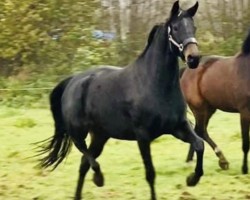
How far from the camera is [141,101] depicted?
720 cm

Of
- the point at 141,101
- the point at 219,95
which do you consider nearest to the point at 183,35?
the point at 141,101

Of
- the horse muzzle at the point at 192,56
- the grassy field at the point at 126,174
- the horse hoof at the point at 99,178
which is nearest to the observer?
the horse muzzle at the point at 192,56

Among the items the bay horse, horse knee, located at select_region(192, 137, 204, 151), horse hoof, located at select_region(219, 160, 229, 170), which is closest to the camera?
horse knee, located at select_region(192, 137, 204, 151)

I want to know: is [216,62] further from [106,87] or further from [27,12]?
[27,12]

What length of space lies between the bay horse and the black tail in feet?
7.32

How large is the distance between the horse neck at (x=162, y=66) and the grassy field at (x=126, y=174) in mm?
1278

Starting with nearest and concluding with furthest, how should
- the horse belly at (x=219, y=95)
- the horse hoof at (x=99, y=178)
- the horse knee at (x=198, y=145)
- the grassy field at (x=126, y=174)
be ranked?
the horse knee at (x=198, y=145), the horse hoof at (x=99, y=178), the grassy field at (x=126, y=174), the horse belly at (x=219, y=95)

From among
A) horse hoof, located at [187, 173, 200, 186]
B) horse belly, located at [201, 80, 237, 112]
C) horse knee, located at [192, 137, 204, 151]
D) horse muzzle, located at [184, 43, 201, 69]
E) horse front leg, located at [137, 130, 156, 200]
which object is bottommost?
horse belly, located at [201, 80, 237, 112]

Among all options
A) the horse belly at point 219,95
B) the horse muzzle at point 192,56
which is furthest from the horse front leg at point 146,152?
the horse belly at point 219,95

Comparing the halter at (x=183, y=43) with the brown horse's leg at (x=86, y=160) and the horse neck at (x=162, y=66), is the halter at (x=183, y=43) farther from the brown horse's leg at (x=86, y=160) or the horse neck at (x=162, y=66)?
the brown horse's leg at (x=86, y=160)

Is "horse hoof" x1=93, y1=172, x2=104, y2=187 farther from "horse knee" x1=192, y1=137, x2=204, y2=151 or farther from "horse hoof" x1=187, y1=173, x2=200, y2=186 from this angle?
"horse knee" x1=192, y1=137, x2=204, y2=151

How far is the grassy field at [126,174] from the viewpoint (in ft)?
26.5

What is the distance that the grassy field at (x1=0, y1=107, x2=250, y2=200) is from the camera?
8.08 meters

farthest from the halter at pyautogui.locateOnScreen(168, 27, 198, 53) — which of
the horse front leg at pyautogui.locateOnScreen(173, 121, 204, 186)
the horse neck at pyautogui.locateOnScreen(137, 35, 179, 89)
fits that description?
the horse front leg at pyautogui.locateOnScreen(173, 121, 204, 186)
